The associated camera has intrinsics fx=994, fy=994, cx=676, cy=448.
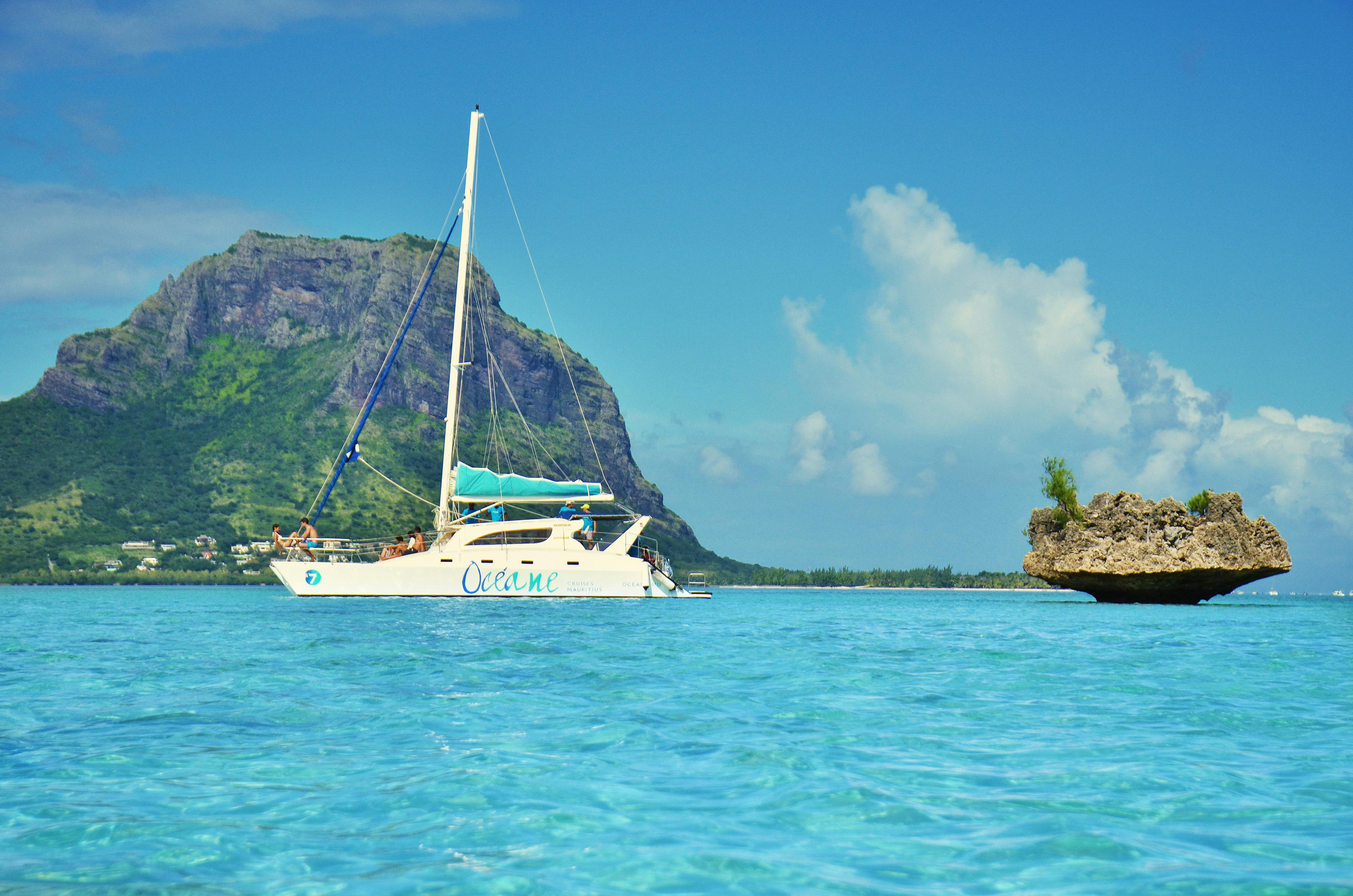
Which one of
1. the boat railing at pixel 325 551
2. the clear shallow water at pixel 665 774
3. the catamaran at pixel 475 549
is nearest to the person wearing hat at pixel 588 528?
the catamaran at pixel 475 549

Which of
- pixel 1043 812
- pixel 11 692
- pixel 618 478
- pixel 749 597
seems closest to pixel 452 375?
pixel 11 692

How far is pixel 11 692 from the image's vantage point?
12.0 metres

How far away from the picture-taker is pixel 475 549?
126 ft

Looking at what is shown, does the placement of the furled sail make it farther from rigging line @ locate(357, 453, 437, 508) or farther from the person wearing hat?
rigging line @ locate(357, 453, 437, 508)

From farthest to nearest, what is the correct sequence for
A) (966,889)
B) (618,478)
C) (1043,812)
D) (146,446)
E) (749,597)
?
1. (618,478)
2. (146,446)
3. (749,597)
4. (1043,812)
5. (966,889)

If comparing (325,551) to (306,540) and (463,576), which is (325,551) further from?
(463,576)

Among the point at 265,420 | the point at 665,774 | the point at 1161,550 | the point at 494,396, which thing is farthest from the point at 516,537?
the point at 265,420

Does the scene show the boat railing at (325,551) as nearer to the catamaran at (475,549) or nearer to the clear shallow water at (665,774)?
the catamaran at (475,549)

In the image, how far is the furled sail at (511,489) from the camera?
39000 millimetres

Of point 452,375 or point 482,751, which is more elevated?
point 452,375

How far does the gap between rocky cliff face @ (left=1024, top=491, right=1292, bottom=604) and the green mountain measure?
46322mm

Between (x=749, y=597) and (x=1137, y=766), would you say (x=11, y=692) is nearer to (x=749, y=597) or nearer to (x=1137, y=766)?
(x=1137, y=766)

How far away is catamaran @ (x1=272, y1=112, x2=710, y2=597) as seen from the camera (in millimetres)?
38062

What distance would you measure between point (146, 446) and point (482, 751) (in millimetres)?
138104
